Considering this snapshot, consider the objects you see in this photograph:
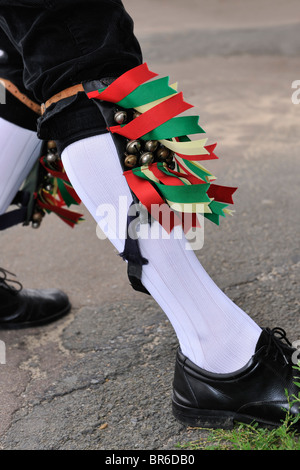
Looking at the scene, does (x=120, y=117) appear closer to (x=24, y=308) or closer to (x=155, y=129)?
(x=155, y=129)

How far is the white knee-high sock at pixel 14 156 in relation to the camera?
1521 millimetres

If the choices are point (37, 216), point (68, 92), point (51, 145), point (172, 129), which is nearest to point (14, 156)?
point (51, 145)

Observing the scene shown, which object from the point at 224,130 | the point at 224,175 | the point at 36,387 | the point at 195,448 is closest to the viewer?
the point at 195,448

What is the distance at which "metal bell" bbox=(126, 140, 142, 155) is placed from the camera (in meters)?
1.17

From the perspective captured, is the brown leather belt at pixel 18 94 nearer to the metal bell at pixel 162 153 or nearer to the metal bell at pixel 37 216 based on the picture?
the metal bell at pixel 37 216

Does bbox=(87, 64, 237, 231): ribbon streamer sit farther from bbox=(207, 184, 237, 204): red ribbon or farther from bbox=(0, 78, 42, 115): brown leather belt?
bbox=(0, 78, 42, 115): brown leather belt

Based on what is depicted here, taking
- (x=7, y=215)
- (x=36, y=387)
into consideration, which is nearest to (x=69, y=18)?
(x=7, y=215)

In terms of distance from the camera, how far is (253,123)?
361 cm

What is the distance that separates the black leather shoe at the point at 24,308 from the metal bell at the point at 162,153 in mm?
738

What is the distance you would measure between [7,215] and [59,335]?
36 cm

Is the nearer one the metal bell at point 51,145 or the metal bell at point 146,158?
the metal bell at point 146,158

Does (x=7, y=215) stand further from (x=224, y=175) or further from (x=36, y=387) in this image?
(x=224, y=175)

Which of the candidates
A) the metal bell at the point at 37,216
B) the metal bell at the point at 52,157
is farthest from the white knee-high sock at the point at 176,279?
the metal bell at the point at 37,216

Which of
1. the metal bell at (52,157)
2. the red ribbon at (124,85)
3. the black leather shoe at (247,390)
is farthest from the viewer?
the metal bell at (52,157)
